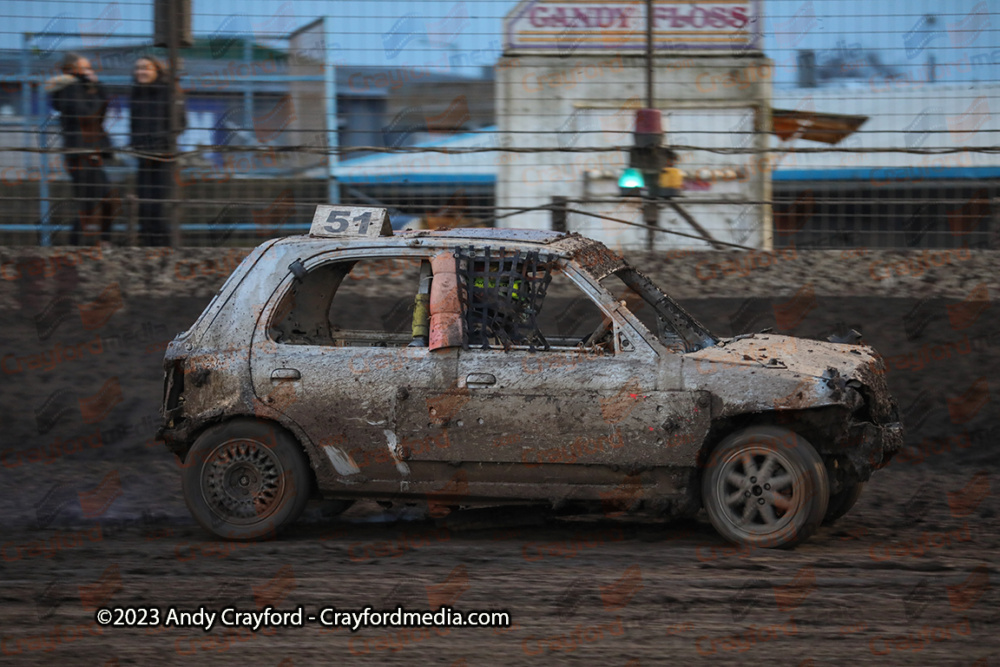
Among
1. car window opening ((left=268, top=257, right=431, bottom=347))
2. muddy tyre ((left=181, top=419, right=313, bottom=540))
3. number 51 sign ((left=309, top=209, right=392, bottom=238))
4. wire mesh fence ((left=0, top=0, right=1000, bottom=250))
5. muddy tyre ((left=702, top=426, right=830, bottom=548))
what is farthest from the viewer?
wire mesh fence ((left=0, top=0, right=1000, bottom=250))

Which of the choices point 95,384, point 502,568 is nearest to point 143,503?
point 95,384

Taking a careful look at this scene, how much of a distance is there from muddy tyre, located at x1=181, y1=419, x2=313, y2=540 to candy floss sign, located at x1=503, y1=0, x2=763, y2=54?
16.1 feet

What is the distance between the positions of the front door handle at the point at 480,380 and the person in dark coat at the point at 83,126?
527cm

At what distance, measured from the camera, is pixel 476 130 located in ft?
34.8

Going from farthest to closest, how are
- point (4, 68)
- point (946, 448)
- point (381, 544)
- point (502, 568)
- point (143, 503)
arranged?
point (4, 68)
point (946, 448)
point (143, 503)
point (381, 544)
point (502, 568)

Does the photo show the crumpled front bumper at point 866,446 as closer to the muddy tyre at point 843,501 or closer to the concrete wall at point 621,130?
the muddy tyre at point 843,501

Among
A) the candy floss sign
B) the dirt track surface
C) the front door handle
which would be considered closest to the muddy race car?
the front door handle

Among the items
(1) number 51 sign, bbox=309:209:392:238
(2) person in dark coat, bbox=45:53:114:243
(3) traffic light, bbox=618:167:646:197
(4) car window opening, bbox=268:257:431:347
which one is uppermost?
(2) person in dark coat, bbox=45:53:114:243

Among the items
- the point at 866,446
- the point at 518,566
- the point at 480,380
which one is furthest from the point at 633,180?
the point at 518,566

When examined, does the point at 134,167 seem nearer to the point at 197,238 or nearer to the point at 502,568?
the point at 197,238

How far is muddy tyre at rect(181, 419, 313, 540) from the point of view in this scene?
6.71 meters

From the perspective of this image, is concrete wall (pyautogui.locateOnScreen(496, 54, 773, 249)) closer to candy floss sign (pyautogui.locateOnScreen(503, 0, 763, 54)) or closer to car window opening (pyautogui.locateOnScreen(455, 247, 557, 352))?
candy floss sign (pyautogui.locateOnScreen(503, 0, 763, 54))

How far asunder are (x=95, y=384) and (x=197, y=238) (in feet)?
6.21

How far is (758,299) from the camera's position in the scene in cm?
1001
